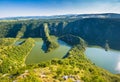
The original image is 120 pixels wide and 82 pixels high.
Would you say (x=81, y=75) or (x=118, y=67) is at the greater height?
(x=81, y=75)

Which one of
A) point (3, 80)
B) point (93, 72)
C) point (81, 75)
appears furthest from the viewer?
point (93, 72)

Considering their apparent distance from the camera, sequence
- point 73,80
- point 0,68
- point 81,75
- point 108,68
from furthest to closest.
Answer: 1. point 108,68
2. point 0,68
3. point 81,75
4. point 73,80

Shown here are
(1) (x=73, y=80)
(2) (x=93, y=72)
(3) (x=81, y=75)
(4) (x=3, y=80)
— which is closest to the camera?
(4) (x=3, y=80)

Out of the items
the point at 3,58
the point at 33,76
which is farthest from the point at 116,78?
the point at 3,58

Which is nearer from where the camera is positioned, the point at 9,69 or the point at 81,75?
the point at 81,75

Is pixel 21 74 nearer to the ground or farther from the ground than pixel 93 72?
farther from the ground

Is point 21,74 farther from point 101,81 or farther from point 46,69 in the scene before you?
point 101,81

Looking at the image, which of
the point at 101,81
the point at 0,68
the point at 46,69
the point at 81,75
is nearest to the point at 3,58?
the point at 0,68

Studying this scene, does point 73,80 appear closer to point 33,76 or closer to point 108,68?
point 33,76

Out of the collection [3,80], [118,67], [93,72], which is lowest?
[118,67]
